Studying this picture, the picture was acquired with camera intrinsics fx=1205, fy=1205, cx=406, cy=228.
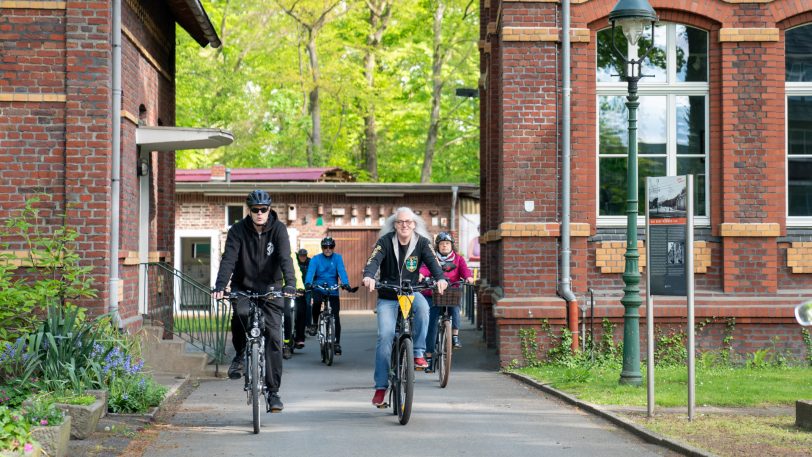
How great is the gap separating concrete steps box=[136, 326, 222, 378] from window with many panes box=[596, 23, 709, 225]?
5.80 m

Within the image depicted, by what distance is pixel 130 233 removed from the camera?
15.5m

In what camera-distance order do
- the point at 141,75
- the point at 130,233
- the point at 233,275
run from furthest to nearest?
the point at 141,75, the point at 130,233, the point at 233,275

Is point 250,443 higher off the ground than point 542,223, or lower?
lower

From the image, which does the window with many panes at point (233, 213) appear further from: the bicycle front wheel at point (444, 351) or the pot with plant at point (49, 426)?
the pot with plant at point (49, 426)

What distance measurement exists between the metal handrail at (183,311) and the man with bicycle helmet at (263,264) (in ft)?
14.5

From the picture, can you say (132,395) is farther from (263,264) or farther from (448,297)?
(448,297)

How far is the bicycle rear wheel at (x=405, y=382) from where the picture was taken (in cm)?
1030

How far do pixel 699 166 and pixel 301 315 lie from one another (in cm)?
687

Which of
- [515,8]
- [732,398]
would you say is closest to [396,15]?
[515,8]

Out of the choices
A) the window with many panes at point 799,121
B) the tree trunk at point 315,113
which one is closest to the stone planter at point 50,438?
the window with many panes at point 799,121

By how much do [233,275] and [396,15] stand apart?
37.6m

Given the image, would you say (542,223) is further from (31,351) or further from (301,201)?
(301,201)

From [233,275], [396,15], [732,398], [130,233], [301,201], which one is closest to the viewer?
[233,275]

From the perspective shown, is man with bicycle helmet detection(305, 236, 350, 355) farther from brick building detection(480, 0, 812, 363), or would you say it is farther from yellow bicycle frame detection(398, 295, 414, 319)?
yellow bicycle frame detection(398, 295, 414, 319)
